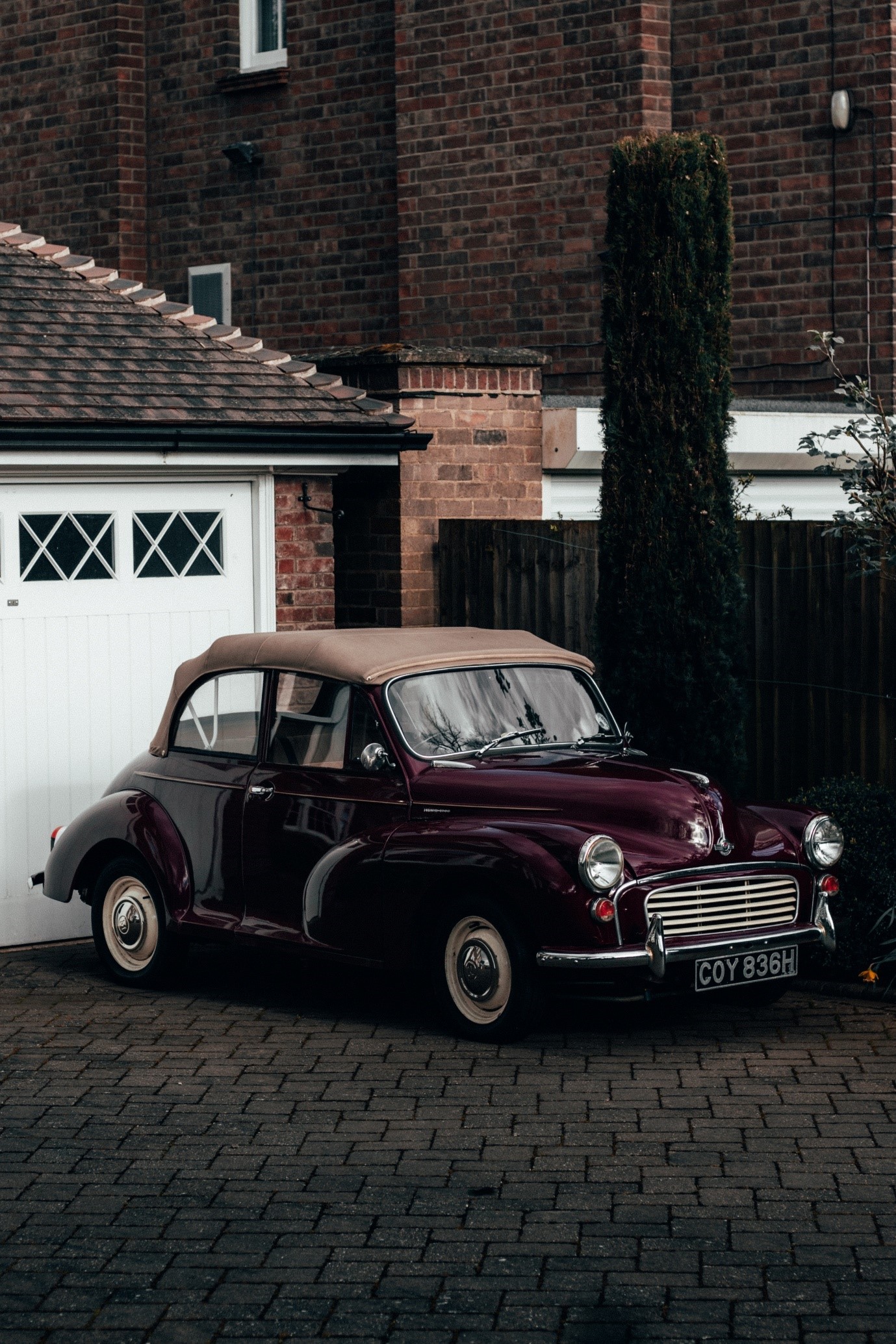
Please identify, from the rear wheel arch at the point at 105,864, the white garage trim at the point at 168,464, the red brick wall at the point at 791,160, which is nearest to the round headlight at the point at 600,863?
the rear wheel arch at the point at 105,864

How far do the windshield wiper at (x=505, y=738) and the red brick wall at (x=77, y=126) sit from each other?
11975 millimetres

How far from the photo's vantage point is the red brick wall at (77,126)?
1919cm

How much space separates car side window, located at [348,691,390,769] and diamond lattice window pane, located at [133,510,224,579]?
2.76m

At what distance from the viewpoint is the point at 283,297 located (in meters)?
18.2

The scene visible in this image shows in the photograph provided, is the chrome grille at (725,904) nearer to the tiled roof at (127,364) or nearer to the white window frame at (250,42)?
the tiled roof at (127,364)

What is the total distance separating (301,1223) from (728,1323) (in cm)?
144

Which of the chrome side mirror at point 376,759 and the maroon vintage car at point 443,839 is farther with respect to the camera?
the chrome side mirror at point 376,759

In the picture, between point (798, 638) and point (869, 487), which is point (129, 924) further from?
point (869, 487)

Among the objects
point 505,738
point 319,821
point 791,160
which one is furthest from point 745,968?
point 791,160

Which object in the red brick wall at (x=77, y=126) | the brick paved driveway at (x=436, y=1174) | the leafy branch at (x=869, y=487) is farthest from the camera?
the red brick wall at (x=77, y=126)

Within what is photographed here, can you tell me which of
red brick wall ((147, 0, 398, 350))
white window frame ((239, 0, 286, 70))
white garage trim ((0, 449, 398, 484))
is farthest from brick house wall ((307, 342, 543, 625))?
white window frame ((239, 0, 286, 70))

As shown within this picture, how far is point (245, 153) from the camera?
720 inches

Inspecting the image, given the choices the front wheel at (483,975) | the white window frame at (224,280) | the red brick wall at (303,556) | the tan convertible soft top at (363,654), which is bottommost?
the front wheel at (483,975)

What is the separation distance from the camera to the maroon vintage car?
302 inches
